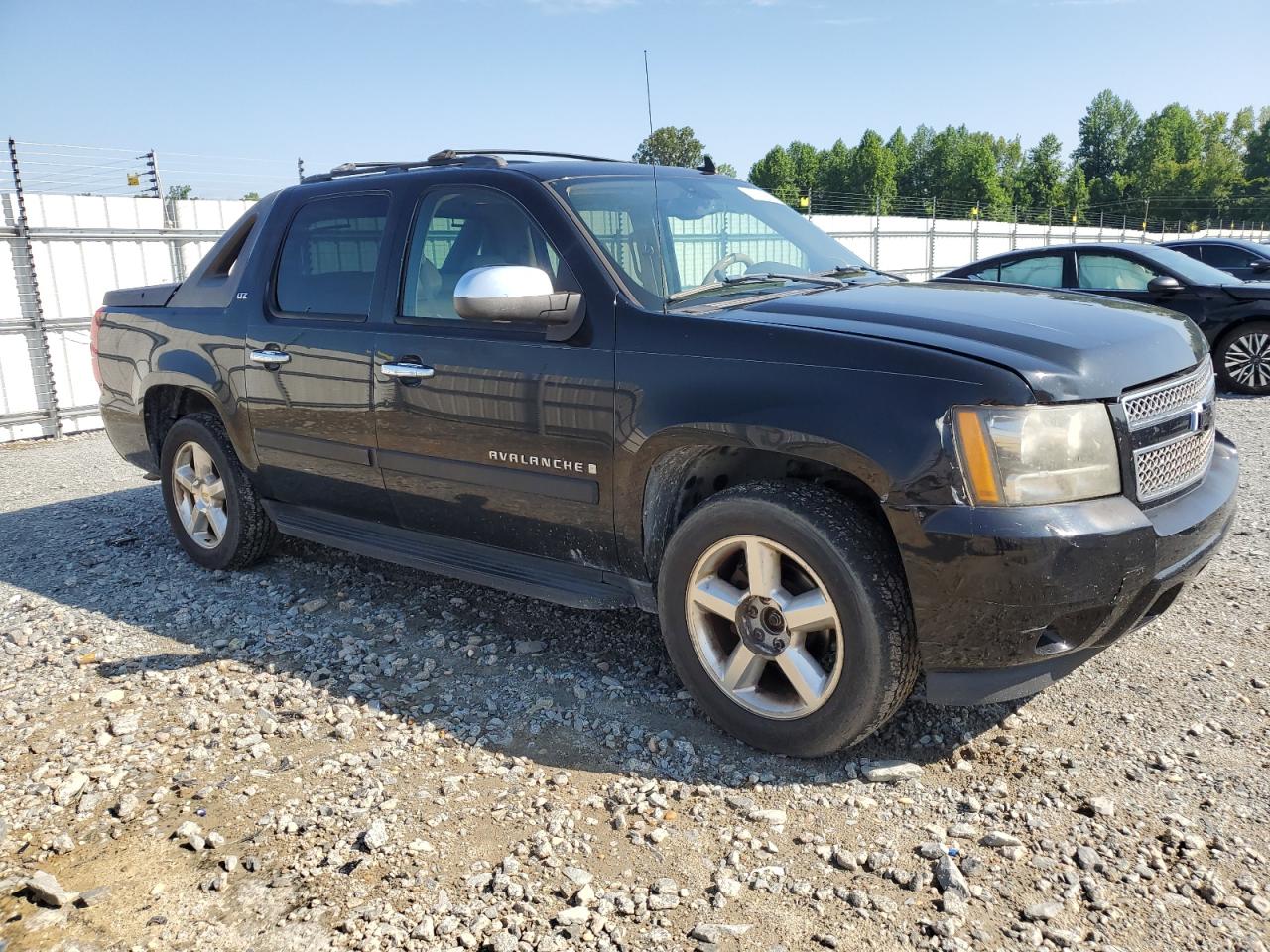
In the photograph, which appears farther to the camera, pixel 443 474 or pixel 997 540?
pixel 443 474

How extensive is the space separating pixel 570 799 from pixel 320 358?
231 cm

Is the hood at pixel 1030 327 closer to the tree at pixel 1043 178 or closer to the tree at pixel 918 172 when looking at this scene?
the tree at pixel 1043 178

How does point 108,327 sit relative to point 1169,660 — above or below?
above

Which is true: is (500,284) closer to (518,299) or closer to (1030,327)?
(518,299)

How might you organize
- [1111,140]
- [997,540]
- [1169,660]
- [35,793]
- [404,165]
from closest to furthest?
[997,540] → [35,793] → [1169,660] → [404,165] → [1111,140]

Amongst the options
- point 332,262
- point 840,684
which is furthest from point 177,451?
point 840,684

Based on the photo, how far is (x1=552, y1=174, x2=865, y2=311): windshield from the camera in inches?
140

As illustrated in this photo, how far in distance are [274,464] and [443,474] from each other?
1.24 metres

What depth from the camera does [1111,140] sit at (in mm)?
115875

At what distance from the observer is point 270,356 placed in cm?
453

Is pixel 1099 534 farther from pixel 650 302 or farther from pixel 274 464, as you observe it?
pixel 274 464

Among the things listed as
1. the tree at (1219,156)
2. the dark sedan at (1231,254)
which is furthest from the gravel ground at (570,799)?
the tree at (1219,156)

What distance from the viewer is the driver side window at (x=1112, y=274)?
1004 centimetres

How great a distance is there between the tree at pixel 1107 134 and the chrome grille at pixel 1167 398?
12677 centimetres
